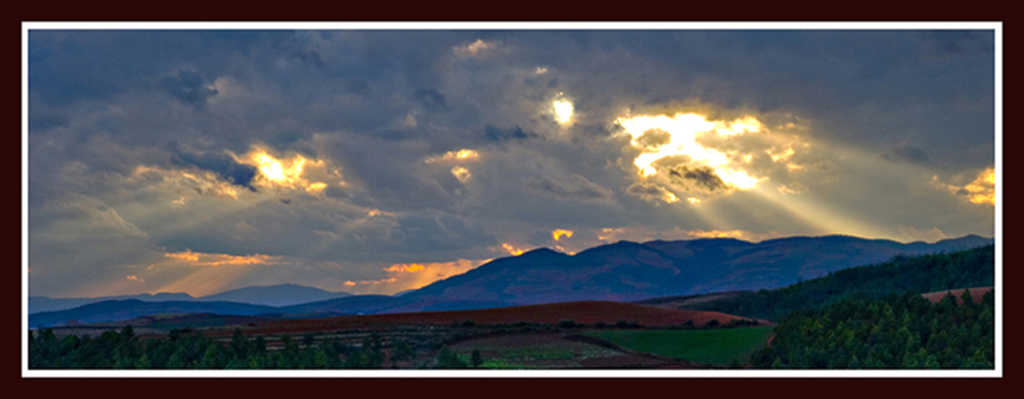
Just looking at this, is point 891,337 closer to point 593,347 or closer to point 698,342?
point 698,342

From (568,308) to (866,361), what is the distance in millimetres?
49802

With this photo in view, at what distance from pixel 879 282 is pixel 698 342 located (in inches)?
1811

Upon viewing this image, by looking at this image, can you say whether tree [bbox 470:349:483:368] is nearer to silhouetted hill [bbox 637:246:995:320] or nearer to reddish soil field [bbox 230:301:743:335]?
reddish soil field [bbox 230:301:743:335]

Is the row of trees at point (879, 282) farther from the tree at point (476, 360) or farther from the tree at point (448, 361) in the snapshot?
the tree at point (448, 361)

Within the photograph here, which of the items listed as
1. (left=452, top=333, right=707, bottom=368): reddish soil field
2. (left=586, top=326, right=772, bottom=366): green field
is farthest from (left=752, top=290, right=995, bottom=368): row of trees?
(left=452, top=333, right=707, bottom=368): reddish soil field

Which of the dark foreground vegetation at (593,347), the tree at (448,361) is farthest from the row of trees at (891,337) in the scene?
the tree at (448,361)

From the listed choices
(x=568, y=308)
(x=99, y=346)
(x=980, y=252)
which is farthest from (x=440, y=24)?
(x=980, y=252)

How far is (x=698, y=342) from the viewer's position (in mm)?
53000

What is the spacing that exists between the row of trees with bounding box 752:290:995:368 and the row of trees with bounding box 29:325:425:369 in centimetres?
1959

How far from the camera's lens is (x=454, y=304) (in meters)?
197

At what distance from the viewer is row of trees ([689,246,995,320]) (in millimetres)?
77000

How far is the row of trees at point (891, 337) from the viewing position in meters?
36.2

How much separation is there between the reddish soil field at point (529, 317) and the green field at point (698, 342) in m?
13.6

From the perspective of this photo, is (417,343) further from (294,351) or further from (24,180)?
(24,180)
